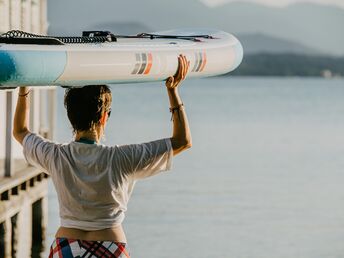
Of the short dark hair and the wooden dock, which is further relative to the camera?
the wooden dock

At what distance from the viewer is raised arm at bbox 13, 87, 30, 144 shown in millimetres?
4891

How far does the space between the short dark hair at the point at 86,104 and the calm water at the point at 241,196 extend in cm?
1454

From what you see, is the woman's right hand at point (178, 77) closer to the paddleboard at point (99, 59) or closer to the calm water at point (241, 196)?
the paddleboard at point (99, 59)

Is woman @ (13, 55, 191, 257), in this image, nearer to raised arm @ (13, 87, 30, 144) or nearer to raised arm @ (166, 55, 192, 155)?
raised arm @ (166, 55, 192, 155)

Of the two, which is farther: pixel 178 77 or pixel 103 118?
pixel 178 77

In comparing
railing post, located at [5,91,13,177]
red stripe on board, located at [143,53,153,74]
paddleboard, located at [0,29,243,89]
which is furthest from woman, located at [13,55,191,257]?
railing post, located at [5,91,13,177]

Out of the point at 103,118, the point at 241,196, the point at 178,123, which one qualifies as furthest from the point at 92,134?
the point at 241,196

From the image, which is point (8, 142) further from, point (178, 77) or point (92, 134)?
point (92, 134)

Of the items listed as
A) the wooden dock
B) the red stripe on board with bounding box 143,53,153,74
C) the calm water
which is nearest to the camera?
the red stripe on board with bounding box 143,53,153,74

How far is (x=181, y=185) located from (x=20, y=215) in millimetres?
15433

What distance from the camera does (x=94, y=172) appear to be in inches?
183

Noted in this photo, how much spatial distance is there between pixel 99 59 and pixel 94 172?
1646mm

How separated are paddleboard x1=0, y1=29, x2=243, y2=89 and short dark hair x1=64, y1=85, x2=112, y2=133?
0.72m

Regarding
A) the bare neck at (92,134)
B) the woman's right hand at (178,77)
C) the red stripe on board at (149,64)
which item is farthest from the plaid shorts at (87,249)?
the red stripe on board at (149,64)
